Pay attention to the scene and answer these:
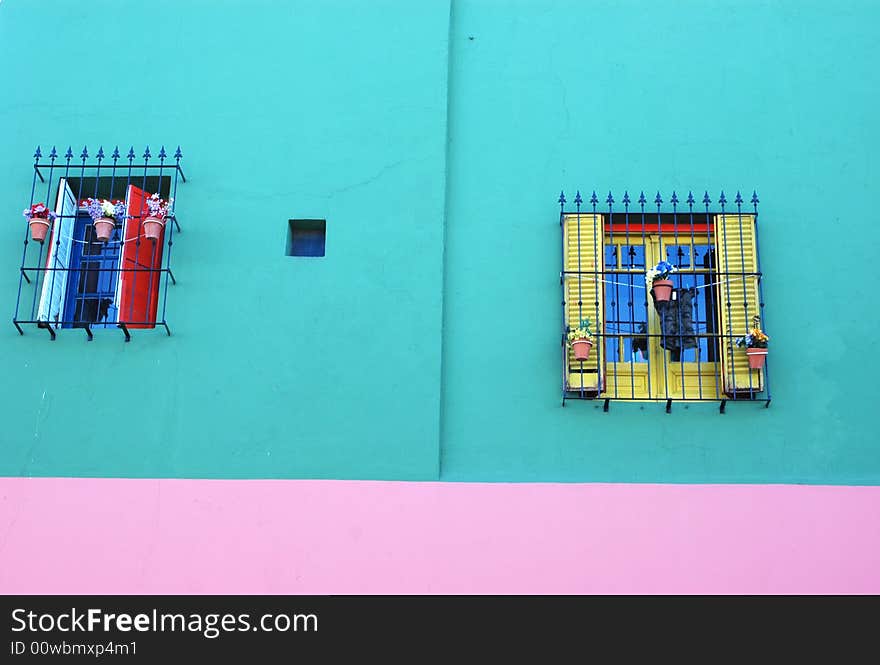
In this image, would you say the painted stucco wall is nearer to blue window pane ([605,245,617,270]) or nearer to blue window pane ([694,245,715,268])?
blue window pane ([605,245,617,270])

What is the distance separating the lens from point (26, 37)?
829 cm

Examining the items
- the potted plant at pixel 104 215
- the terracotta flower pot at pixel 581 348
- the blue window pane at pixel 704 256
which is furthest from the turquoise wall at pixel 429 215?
the potted plant at pixel 104 215

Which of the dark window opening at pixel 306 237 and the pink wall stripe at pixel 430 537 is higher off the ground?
the dark window opening at pixel 306 237

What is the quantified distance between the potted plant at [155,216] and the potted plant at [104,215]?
25 centimetres

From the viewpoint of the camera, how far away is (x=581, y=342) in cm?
720

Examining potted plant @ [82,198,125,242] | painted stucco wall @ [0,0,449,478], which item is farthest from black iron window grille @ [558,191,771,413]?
potted plant @ [82,198,125,242]

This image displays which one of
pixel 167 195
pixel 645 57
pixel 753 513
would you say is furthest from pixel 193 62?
pixel 753 513

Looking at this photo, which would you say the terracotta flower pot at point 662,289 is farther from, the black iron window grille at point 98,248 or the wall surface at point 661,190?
the black iron window grille at point 98,248

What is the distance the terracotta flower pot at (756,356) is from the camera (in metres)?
7.22

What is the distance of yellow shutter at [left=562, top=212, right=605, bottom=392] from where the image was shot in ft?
24.1

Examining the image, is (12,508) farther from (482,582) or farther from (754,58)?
(754,58)

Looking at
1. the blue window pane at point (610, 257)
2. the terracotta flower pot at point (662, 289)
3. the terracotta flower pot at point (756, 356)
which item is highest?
the blue window pane at point (610, 257)

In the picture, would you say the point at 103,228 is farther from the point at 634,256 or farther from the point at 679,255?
the point at 679,255

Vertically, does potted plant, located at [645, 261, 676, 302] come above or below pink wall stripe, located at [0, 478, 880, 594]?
above
